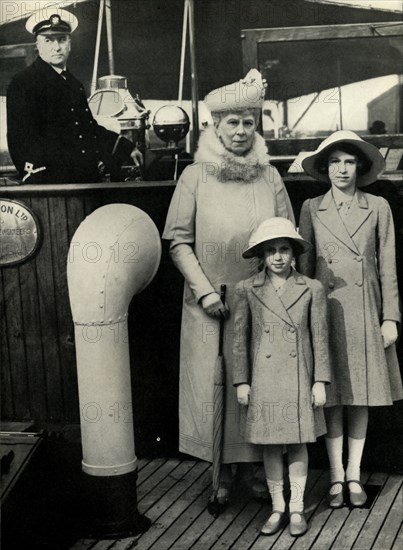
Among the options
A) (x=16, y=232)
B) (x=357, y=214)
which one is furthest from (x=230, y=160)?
(x=16, y=232)

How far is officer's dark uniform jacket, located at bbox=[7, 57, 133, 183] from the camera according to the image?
462 centimetres

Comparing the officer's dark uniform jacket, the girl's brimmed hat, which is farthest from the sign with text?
the girl's brimmed hat

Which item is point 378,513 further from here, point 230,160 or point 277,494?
point 230,160

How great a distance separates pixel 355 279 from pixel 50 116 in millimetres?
2123

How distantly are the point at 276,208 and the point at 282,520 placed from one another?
1.48m

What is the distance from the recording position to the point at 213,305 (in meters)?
3.81

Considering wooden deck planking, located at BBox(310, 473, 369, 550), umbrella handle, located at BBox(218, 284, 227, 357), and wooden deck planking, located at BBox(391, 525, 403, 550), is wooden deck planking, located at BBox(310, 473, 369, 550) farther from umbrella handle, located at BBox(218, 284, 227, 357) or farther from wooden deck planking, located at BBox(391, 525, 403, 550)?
umbrella handle, located at BBox(218, 284, 227, 357)

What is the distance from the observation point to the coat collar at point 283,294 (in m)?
3.59

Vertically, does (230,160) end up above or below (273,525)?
above

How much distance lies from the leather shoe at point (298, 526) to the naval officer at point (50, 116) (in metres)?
2.27

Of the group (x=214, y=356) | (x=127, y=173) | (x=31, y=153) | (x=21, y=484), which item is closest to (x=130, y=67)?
(x=127, y=173)

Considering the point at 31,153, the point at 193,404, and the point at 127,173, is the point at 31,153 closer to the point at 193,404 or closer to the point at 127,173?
the point at 127,173

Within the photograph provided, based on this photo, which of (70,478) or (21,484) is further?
(70,478)

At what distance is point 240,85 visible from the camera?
3.78 metres
